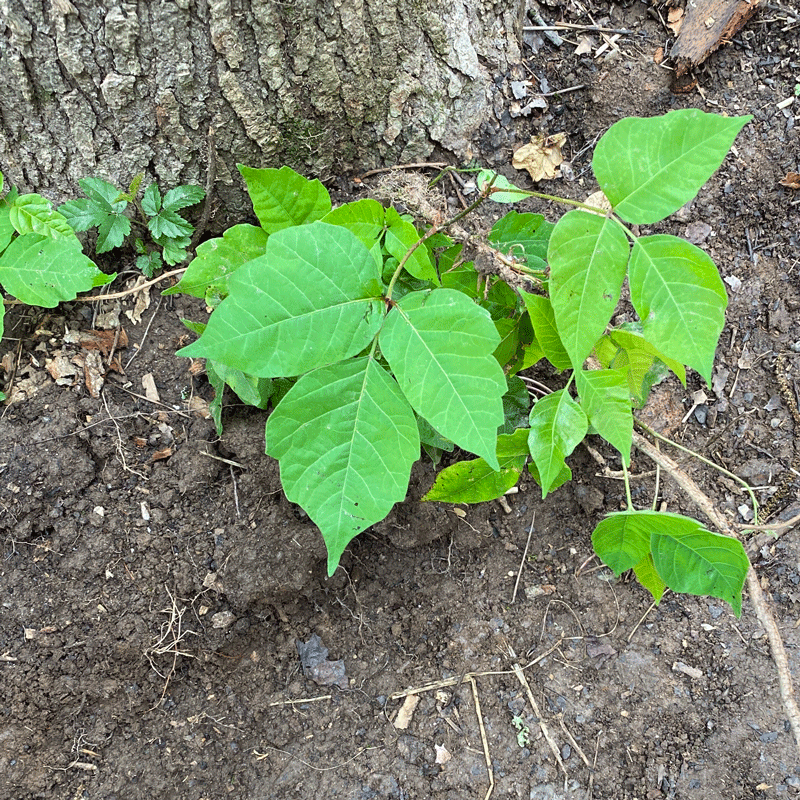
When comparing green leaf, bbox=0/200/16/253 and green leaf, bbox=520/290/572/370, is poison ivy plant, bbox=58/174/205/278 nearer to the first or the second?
green leaf, bbox=0/200/16/253

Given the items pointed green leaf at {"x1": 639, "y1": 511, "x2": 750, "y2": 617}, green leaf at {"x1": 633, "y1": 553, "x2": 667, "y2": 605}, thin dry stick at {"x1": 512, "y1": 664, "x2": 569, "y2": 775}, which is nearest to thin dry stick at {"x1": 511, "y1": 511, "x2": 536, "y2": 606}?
thin dry stick at {"x1": 512, "y1": 664, "x2": 569, "y2": 775}

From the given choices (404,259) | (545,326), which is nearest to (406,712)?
(545,326)

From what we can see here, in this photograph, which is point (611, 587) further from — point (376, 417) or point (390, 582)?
point (376, 417)

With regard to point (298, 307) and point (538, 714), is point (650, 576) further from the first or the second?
point (298, 307)

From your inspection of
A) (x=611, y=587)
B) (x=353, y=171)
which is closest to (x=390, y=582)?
(x=611, y=587)

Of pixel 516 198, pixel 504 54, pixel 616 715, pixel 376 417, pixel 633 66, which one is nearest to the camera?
pixel 376 417

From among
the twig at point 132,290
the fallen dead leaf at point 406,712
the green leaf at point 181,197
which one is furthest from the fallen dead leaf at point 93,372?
the fallen dead leaf at point 406,712

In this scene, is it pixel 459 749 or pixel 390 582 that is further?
pixel 390 582
